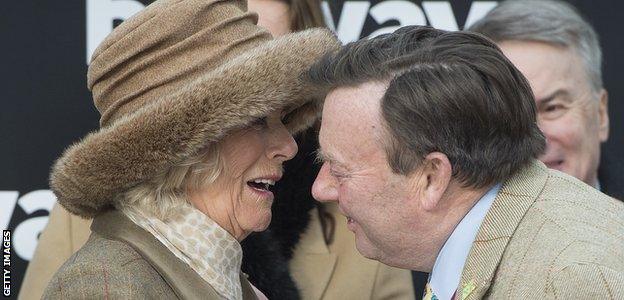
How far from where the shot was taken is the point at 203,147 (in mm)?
2496

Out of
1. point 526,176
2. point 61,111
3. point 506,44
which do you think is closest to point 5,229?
point 61,111

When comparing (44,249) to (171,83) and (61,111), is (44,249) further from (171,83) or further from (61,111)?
(171,83)

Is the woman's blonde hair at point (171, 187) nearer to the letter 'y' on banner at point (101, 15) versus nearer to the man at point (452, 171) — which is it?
the man at point (452, 171)

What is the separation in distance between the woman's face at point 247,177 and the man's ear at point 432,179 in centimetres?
54

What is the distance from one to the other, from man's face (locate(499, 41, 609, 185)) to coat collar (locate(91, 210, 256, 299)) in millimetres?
1516

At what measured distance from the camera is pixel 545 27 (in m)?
3.64

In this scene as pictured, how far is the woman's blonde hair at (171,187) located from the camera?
8.28ft

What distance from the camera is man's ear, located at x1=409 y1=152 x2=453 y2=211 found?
7.32 feet

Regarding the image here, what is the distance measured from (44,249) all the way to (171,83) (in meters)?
0.95

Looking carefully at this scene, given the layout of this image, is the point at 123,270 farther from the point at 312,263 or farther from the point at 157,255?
the point at 312,263

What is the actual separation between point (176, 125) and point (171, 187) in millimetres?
221

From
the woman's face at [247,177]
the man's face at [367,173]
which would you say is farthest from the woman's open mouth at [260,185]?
the man's face at [367,173]

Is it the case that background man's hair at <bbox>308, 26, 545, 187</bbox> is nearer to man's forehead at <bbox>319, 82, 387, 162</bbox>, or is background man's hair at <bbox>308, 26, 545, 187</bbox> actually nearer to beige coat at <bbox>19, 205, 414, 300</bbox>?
man's forehead at <bbox>319, 82, 387, 162</bbox>

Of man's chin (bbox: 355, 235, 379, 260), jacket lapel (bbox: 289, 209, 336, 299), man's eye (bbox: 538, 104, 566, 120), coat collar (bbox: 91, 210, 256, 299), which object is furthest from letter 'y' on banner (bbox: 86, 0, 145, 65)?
man's chin (bbox: 355, 235, 379, 260)
